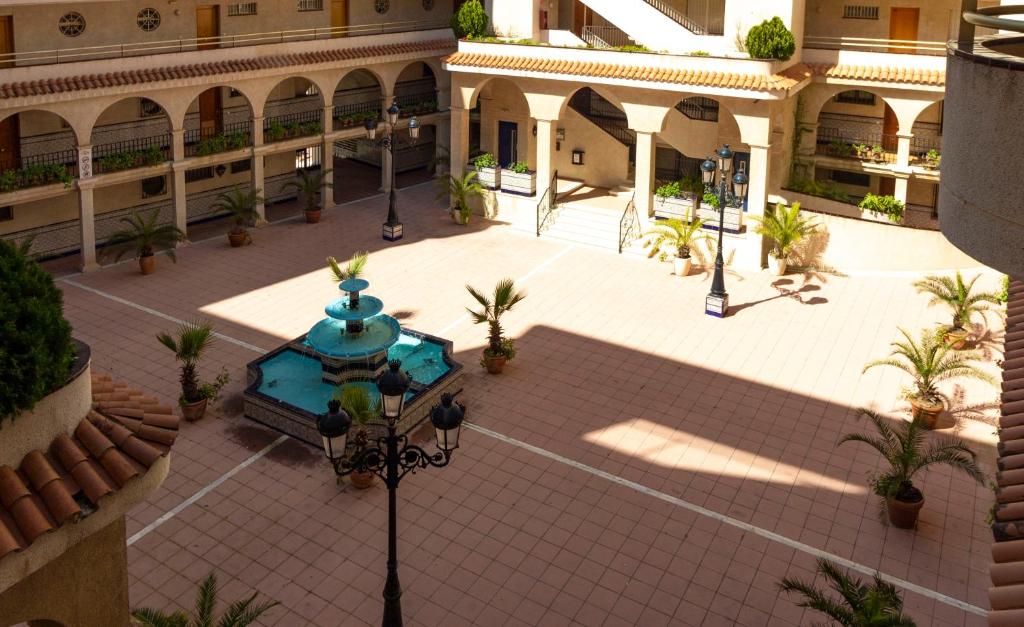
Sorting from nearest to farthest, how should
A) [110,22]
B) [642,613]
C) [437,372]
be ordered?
1. [642,613]
2. [437,372]
3. [110,22]

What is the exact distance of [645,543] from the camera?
1725 cm

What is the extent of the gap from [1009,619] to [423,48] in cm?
3437

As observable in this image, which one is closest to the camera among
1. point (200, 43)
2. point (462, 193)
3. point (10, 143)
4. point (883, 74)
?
point (10, 143)

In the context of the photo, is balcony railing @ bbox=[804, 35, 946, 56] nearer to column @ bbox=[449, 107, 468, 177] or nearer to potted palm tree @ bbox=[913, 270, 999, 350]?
potted palm tree @ bbox=[913, 270, 999, 350]

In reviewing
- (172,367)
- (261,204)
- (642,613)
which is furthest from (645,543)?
(261,204)

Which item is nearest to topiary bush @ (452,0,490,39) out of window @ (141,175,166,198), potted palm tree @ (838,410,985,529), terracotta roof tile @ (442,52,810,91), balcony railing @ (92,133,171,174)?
terracotta roof tile @ (442,52,810,91)

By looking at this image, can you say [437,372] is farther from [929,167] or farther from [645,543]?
[929,167]

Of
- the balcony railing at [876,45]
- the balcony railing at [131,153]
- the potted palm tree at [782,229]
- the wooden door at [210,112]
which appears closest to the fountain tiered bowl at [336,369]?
the balcony railing at [131,153]

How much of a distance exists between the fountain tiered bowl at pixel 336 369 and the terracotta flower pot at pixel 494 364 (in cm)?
89

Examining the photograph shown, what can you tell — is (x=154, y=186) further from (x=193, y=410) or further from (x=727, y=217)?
(x=727, y=217)

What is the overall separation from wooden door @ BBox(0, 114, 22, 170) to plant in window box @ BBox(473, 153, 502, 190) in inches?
580

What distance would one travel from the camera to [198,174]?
35.1 metres

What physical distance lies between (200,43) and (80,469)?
27.4m

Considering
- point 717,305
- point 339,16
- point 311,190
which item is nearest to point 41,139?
point 311,190
